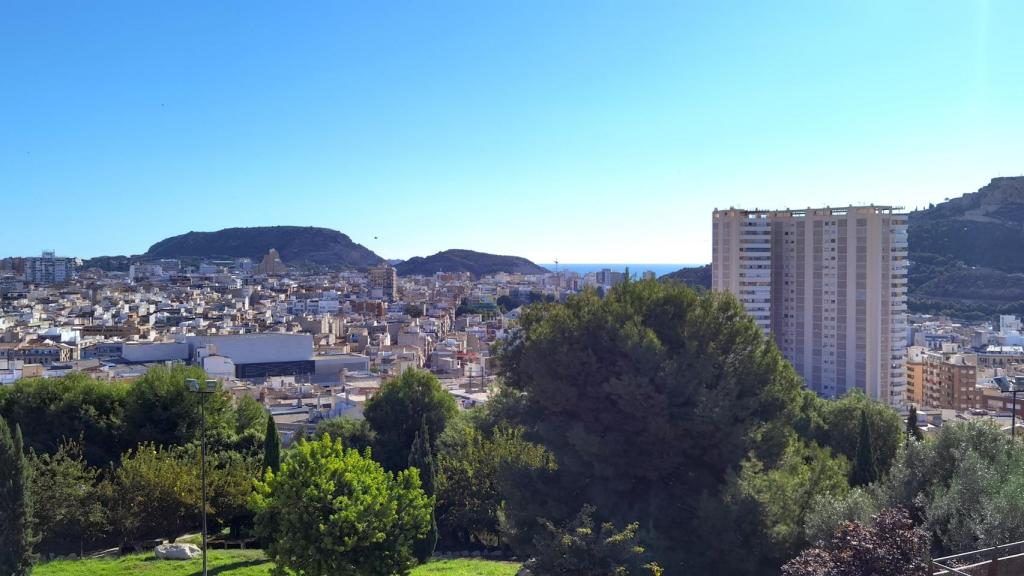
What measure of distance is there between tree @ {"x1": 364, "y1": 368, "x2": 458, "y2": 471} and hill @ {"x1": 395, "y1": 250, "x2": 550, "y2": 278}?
451 feet

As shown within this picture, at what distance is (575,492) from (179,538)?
639 cm

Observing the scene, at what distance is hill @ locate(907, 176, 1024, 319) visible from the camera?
70.7 m

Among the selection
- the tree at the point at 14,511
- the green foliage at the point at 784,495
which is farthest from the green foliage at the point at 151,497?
the green foliage at the point at 784,495

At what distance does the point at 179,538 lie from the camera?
1232cm

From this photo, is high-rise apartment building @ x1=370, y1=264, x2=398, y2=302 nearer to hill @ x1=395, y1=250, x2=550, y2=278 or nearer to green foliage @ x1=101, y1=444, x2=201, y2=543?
hill @ x1=395, y1=250, x2=550, y2=278

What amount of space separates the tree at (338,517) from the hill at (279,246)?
140 m

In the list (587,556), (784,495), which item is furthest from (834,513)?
(587,556)

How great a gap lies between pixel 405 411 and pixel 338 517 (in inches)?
407

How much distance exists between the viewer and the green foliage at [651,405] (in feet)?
30.7

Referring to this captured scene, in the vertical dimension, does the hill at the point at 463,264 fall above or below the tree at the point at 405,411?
above

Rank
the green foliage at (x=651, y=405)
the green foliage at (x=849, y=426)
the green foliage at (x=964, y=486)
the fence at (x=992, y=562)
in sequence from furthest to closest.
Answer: the green foliage at (x=849, y=426), the green foliage at (x=651, y=405), the green foliage at (x=964, y=486), the fence at (x=992, y=562)

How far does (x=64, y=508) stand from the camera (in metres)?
11.2

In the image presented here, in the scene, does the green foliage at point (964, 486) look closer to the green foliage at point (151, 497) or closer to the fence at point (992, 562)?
the fence at point (992, 562)

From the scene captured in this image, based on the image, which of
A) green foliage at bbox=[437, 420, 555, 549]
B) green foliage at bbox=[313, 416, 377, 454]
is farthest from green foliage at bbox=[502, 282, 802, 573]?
green foliage at bbox=[313, 416, 377, 454]
